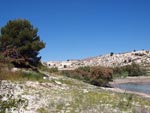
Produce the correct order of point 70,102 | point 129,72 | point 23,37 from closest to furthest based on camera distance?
1. point 70,102
2. point 23,37
3. point 129,72

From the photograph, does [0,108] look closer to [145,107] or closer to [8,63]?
[8,63]

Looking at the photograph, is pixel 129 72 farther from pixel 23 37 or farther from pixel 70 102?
pixel 70 102

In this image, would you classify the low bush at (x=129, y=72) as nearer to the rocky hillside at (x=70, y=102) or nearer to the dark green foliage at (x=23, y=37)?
the dark green foliage at (x=23, y=37)

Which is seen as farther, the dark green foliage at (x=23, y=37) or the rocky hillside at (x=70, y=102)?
the dark green foliage at (x=23, y=37)

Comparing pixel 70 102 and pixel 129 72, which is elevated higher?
pixel 129 72

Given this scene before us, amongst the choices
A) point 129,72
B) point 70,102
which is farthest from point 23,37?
point 129,72

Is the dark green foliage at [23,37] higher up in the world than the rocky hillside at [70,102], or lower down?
higher up

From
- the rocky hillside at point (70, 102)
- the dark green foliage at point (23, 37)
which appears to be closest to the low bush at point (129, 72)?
the dark green foliage at point (23, 37)

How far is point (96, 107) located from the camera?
64.3 ft

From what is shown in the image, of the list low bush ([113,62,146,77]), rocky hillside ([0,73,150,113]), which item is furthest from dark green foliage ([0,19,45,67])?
low bush ([113,62,146,77])

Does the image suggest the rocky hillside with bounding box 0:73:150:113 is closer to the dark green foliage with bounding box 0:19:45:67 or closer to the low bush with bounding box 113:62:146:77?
the dark green foliage with bounding box 0:19:45:67

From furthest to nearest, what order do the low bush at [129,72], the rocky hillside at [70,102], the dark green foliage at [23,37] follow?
the low bush at [129,72] < the dark green foliage at [23,37] < the rocky hillside at [70,102]

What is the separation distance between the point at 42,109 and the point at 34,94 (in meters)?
3.22

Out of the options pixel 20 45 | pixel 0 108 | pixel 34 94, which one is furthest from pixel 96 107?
pixel 20 45
